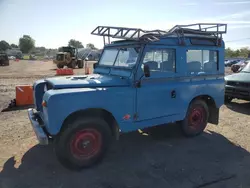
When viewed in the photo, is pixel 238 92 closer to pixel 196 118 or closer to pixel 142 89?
pixel 196 118

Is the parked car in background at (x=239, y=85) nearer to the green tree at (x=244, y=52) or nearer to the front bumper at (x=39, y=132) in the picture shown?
the front bumper at (x=39, y=132)

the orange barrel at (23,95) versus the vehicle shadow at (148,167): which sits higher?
the orange barrel at (23,95)

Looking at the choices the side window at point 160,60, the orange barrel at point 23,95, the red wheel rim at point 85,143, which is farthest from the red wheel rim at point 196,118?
the orange barrel at point 23,95

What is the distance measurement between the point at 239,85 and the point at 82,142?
677 cm

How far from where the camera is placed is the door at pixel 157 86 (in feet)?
15.0

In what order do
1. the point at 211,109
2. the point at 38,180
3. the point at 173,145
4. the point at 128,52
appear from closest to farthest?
1. the point at 38,180
2. the point at 128,52
3. the point at 173,145
4. the point at 211,109

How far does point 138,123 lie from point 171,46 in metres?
1.76

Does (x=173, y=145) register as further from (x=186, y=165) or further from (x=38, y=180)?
(x=38, y=180)

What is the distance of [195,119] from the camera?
5.78m

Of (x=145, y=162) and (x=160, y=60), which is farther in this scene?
(x=160, y=60)

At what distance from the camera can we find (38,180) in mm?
3744

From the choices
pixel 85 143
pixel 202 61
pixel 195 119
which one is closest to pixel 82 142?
pixel 85 143

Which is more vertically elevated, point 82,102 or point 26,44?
point 26,44

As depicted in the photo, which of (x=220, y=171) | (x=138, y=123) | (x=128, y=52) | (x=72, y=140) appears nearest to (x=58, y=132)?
(x=72, y=140)
